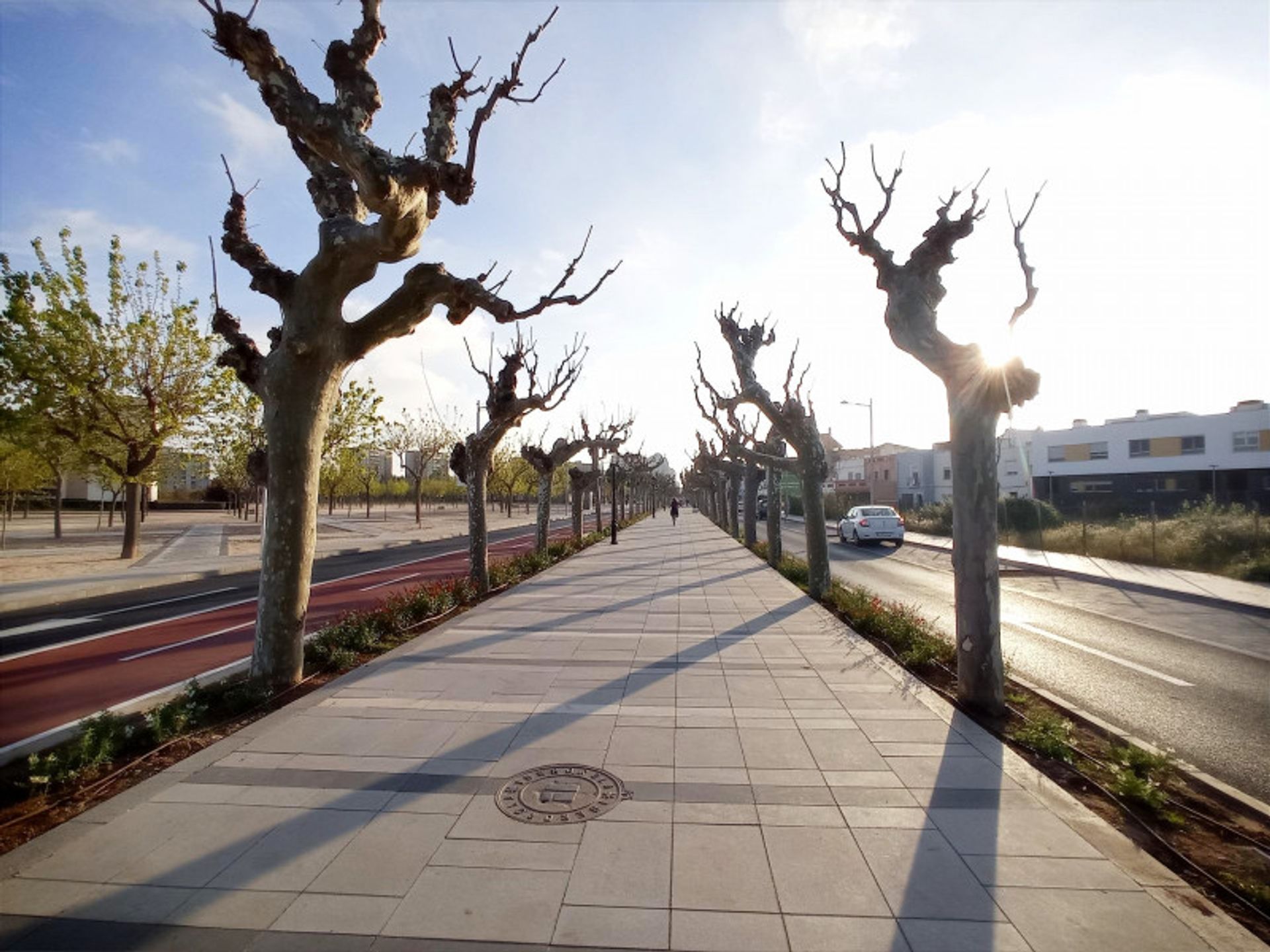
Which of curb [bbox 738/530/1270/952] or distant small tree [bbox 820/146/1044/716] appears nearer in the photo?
curb [bbox 738/530/1270/952]

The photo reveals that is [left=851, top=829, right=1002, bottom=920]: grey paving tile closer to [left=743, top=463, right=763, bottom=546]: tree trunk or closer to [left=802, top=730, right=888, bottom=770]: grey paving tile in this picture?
[left=802, top=730, right=888, bottom=770]: grey paving tile

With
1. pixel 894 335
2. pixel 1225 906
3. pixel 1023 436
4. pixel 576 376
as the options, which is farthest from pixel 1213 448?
pixel 1225 906

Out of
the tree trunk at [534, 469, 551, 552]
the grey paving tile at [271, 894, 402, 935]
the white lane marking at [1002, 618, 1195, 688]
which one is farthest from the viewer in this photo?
the tree trunk at [534, 469, 551, 552]

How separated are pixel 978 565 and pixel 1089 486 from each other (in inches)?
1927

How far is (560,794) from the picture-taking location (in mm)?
4172

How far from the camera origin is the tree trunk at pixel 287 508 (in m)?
6.25

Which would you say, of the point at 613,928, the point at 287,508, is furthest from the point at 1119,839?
the point at 287,508

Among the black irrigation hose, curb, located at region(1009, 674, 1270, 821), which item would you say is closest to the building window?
curb, located at region(1009, 674, 1270, 821)

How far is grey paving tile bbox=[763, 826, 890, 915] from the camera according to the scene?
10.1ft

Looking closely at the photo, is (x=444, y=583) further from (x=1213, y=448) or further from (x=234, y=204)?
(x=1213, y=448)

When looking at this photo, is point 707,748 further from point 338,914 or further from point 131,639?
point 131,639

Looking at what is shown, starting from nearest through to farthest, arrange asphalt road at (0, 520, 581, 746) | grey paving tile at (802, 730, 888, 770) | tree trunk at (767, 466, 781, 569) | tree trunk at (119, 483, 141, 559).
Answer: grey paving tile at (802, 730, 888, 770), asphalt road at (0, 520, 581, 746), tree trunk at (767, 466, 781, 569), tree trunk at (119, 483, 141, 559)

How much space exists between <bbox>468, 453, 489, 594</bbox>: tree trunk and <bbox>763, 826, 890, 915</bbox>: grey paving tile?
9.12 metres

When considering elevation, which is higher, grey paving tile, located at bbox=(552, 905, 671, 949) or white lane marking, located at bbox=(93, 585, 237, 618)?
grey paving tile, located at bbox=(552, 905, 671, 949)
